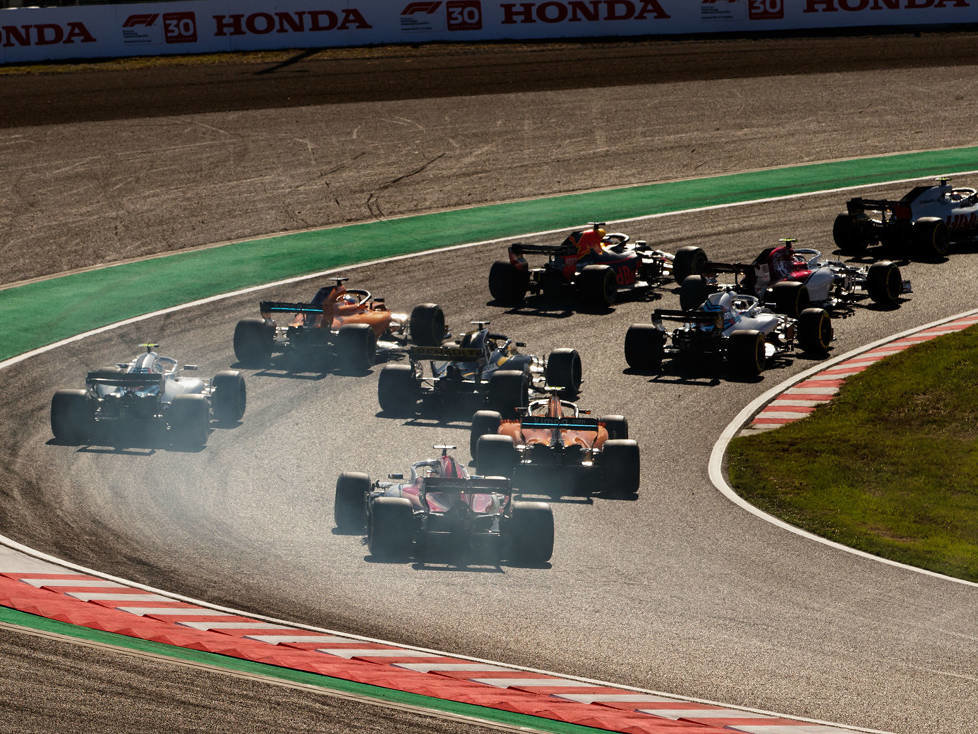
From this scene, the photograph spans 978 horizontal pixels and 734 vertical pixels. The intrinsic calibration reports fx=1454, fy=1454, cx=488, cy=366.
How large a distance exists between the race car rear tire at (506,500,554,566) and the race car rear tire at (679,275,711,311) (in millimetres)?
15156

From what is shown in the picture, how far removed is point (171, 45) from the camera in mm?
62969

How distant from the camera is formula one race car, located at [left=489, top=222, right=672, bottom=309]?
1379 inches

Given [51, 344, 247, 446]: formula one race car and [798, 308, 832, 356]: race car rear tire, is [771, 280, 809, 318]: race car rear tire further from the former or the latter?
[51, 344, 247, 446]: formula one race car

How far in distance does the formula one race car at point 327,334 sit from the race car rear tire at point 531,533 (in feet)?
36.9

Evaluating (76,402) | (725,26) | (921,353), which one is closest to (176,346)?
(76,402)

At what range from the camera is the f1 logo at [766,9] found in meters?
62.7

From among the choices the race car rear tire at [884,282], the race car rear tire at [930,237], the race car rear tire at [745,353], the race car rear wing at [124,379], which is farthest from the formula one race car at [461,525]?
the race car rear tire at [930,237]

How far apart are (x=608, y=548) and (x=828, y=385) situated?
10.6 meters

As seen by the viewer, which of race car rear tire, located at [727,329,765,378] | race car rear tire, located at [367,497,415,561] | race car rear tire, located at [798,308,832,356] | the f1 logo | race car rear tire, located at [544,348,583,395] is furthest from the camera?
the f1 logo

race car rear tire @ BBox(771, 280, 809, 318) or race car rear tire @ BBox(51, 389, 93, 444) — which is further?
race car rear tire @ BBox(771, 280, 809, 318)

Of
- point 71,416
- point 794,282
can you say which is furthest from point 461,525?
point 794,282

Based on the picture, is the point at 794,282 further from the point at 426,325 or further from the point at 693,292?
the point at 426,325

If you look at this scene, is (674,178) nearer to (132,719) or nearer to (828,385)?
(828,385)

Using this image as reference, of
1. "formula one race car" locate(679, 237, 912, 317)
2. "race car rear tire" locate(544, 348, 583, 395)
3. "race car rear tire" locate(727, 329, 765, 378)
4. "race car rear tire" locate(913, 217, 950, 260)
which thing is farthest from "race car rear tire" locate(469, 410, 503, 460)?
"race car rear tire" locate(913, 217, 950, 260)
